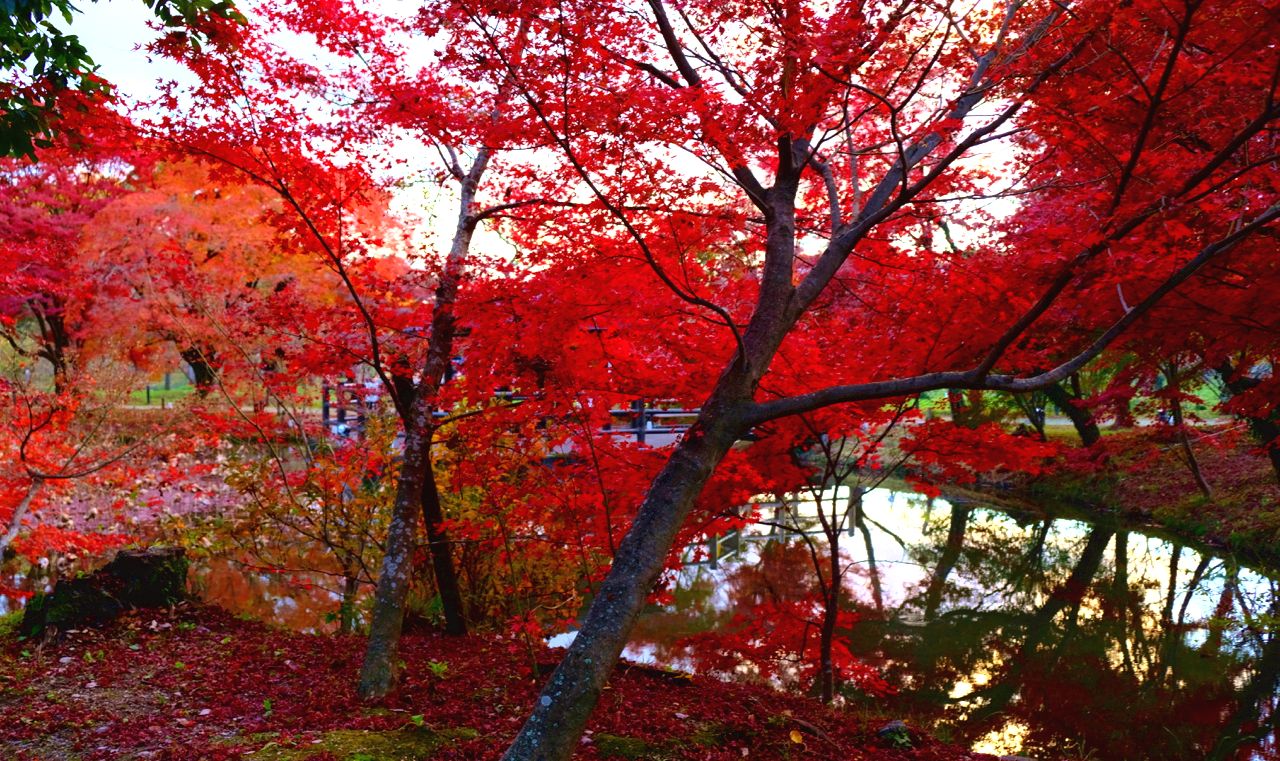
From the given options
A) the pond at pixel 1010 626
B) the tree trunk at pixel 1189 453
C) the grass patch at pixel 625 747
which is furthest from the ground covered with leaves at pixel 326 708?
the tree trunk at pixel 1189 453

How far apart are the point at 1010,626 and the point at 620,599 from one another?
7784 mm

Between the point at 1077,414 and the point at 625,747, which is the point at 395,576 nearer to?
the point at 625,747

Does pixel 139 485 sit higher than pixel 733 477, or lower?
lower

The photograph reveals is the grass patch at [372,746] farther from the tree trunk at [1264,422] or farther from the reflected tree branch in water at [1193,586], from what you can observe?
the reflected tree branch in water at [1193,586]

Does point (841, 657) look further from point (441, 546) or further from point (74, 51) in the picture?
point (74, 51)

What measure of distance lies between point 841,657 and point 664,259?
410 cm

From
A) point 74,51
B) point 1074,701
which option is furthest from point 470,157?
point 1074,701

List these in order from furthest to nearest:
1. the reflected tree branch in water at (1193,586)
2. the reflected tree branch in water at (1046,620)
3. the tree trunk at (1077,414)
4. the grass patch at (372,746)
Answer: the tree trunk at (1077,414), the reflected tree branch in water at (1193,586), the reflected tree branch in water at (1046,620), the grass patch at (372,746)

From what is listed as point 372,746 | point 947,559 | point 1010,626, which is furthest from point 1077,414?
point 372,746

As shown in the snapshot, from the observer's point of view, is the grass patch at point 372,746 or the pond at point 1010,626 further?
the pond at point 1010,626

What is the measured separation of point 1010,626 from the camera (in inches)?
374

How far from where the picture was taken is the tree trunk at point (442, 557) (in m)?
6.28

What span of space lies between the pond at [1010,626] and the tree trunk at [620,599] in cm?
246

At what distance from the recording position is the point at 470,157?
18.5 ft
